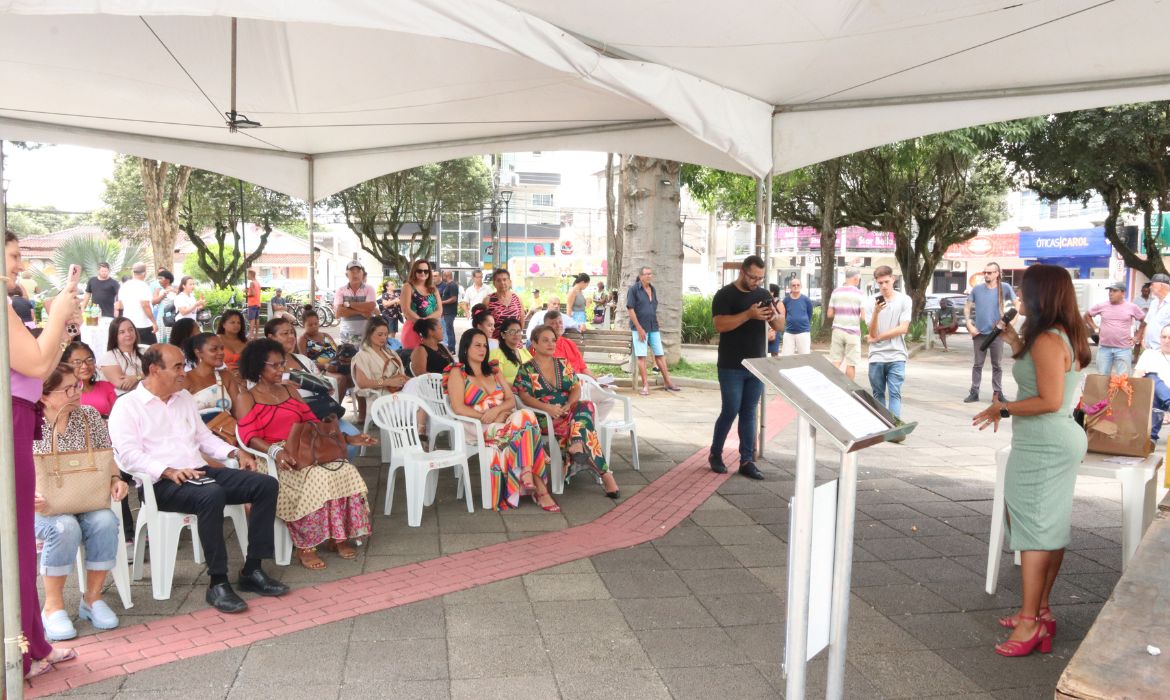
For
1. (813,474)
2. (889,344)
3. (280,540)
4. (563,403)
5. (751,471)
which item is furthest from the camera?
(889,344)

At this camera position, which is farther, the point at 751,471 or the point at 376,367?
the point at 376,367

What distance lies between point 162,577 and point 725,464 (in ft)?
14.2

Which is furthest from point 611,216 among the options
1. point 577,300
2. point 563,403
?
point 563,403

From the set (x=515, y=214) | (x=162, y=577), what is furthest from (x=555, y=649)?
(x=515, y=214)

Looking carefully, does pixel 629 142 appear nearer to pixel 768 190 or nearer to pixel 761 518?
pixel 768 190

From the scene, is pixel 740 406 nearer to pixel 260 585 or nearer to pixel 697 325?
pixel 260 585

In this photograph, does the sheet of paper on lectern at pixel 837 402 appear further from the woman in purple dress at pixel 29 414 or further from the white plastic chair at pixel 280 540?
the white plastic chair at pixel 280 540

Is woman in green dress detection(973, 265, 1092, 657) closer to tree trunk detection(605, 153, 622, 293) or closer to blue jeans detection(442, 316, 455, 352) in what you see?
blue jeans detection(442, 316, 455, 352)

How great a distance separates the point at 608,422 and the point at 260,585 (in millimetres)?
3104

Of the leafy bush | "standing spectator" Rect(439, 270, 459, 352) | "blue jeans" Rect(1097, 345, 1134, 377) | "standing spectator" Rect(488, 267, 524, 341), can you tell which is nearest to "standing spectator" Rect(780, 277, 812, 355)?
"blue jeans" Rect(1097, 345, 1134, 377)

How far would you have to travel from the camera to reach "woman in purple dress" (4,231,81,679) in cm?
259

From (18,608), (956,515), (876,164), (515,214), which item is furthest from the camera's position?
(515,214)

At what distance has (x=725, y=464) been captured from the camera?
7051 millimetres

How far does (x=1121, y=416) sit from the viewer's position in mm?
4305
